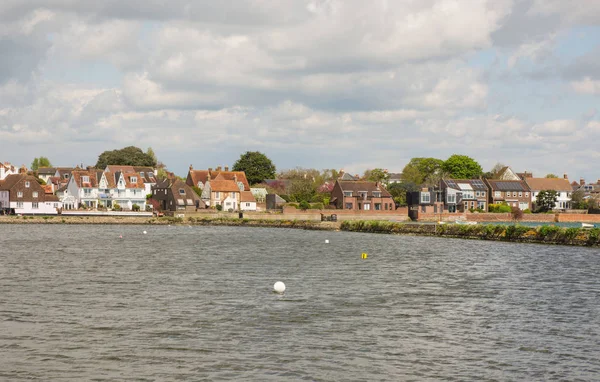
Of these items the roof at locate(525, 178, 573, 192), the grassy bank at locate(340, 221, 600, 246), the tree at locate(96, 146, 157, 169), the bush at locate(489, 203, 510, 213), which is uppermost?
the tree at locate(96, 146, 157, 169)

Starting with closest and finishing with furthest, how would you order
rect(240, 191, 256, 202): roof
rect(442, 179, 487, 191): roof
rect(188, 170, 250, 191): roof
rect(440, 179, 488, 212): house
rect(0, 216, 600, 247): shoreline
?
rect(0, 216, 600, 247): shoreline → rect(240, 191, 256, 202): roof → rect(440, 179, 488, 212): house → rect(442, 179, 487, 191): roof → rect(188, 170, 250, 191): roof

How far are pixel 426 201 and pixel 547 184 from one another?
43206 mm

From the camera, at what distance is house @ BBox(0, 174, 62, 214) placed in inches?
5428

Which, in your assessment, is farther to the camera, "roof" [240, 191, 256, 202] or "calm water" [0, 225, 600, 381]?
"roof" [240, 191, 256, 202]

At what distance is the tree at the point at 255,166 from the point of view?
18712cm

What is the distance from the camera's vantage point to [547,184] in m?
176

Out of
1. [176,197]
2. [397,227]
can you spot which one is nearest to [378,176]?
[176,197]

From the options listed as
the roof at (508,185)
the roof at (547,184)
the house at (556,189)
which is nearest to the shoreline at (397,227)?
the roof at (508,185)

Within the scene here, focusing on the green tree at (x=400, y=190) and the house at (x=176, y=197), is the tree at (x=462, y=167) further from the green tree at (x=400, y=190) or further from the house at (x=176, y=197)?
the house at (x=176, y=197)

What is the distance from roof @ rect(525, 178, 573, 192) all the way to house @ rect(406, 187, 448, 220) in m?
34.3

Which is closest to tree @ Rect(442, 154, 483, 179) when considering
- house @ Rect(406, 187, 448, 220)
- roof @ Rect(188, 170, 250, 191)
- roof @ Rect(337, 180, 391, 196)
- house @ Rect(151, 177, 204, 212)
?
house @ Rect(406, 187, 448, 220)

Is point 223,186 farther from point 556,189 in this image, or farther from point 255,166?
point 556,189

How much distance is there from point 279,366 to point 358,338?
4.93m

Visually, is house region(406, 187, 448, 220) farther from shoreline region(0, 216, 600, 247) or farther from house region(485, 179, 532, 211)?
shoreline region(0, 216, 600, 247)
